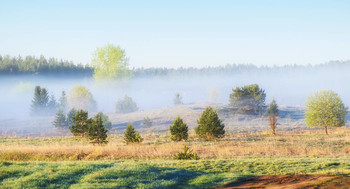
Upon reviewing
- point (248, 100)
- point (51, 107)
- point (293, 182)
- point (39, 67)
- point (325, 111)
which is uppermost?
point (39, 67)

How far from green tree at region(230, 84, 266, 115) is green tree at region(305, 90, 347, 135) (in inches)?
949

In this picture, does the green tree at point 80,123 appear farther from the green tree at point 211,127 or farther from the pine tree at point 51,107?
the pine tree at point 51,107

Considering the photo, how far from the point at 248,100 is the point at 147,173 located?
51.7 meters

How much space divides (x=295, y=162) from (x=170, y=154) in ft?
27.5

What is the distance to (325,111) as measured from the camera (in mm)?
34469

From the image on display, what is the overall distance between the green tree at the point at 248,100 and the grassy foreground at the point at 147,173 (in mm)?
45665

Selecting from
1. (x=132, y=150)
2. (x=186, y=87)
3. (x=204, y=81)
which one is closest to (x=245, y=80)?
(x=204, y=81)

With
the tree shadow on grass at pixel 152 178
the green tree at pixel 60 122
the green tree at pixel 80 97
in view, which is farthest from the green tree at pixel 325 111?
the green tree at pixel 80 97

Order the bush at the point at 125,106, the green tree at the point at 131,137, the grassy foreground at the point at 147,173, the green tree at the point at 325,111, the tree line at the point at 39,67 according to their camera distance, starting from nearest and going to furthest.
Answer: the grassy foreground at the point at 147,173 < the green tree at the point at 131,137 < the green tree at the point at 325,111 < the bush at the point at 125,106 < the tree line at the point at 39,67

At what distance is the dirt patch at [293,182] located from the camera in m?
10.4

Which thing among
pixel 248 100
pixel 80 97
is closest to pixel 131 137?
pixel 248 100

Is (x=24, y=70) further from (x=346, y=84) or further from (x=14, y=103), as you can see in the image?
(x=346, y=84)

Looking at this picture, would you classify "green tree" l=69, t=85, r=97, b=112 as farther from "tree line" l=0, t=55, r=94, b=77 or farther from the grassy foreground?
the grassy foreground

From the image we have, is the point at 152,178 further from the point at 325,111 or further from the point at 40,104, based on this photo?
the point at 40,104
